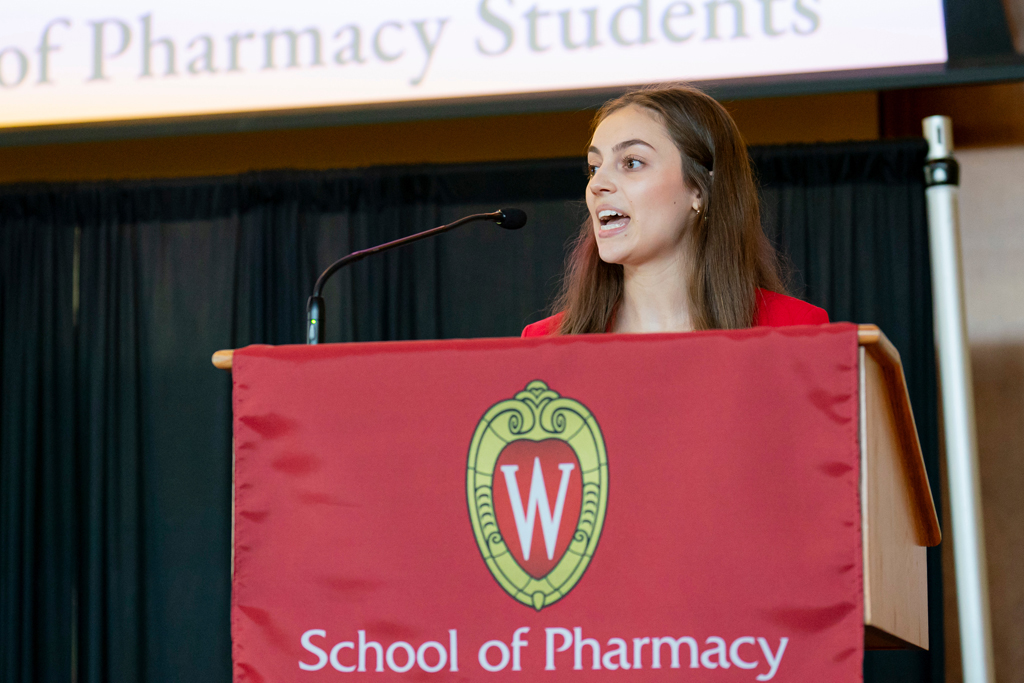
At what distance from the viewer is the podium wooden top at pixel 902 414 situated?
1099 mm

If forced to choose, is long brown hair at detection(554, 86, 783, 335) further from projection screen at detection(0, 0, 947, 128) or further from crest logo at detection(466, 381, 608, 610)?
projection screen at detection(0, 0, 947, 128)

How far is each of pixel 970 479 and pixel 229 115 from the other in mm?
2502

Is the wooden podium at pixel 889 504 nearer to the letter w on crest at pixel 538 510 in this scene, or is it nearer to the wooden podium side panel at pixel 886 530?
the wooden podium side panel at pixel 886 530

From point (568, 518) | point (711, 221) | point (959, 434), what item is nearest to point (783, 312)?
point (711, 221)

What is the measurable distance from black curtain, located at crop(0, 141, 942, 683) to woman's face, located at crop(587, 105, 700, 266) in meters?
1.97

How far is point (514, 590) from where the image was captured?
108cm

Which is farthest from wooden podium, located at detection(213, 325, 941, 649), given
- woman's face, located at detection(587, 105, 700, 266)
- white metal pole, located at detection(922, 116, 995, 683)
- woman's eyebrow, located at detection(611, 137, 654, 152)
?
white metal pole, located at detection(922, 116, 995, 683)

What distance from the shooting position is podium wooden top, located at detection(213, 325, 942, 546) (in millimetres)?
1099

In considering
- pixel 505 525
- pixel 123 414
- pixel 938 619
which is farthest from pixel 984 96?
pixel 123 414

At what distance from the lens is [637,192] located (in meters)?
1.66

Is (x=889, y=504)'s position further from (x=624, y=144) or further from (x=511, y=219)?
(x=511, y=219)

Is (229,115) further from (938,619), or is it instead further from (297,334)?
(938,619)

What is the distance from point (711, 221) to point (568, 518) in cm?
83

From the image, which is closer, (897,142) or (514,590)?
(514,590)
